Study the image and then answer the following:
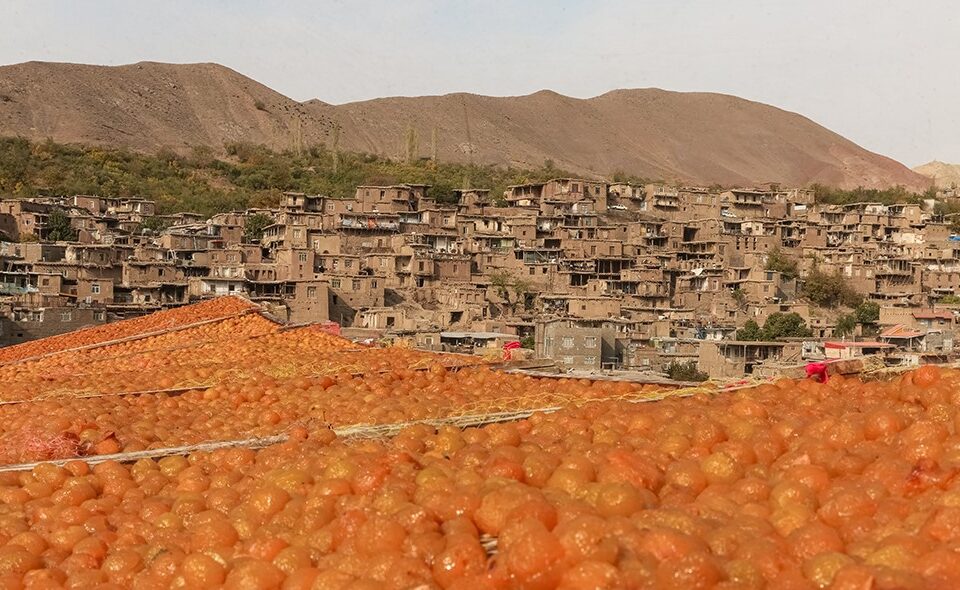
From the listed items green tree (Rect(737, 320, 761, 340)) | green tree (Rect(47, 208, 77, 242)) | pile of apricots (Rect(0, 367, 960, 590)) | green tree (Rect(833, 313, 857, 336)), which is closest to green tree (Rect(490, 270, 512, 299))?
green tree (Rect(737, 320, 761, 340))

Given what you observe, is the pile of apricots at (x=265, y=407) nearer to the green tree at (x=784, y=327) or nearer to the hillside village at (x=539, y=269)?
the hillside village at (x=539, y=269)

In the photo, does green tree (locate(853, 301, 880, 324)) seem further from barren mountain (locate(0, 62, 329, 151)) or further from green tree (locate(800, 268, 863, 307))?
barren mountain (locate(0, 62, 329, 151))

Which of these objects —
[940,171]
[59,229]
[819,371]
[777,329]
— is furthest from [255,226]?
[940,171]

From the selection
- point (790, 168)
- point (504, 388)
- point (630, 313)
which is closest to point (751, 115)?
point (790, 168)

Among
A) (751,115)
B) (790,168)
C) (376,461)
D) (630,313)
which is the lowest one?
(630,313)

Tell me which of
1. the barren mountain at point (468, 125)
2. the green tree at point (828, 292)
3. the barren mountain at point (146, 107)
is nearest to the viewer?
the green tree at point (828, 292)

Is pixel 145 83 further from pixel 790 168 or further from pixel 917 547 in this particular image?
pixel 917 547

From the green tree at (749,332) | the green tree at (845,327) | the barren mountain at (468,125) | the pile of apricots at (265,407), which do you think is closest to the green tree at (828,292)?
the green tree at (845,327)
